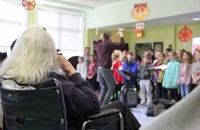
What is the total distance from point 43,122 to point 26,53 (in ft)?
1.33

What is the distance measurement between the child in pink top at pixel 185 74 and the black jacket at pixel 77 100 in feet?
13.8

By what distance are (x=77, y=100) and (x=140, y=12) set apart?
21.8 feet

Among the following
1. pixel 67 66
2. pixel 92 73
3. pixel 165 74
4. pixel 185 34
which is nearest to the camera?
pixel 67 66

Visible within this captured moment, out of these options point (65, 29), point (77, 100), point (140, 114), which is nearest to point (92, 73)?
point (140, 114)

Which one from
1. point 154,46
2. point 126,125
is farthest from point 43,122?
point 154,46

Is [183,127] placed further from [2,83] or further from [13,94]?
[2,83]

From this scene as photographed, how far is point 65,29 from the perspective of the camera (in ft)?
31.6

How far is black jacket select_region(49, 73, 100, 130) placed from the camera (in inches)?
63.8

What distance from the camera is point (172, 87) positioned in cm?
576

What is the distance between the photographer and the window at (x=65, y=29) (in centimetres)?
916

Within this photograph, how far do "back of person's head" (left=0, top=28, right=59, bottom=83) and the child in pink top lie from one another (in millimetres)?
4388

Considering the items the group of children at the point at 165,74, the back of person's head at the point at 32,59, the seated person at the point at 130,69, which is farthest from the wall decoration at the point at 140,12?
the back of person's head at the point at 32,59

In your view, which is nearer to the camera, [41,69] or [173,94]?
[41,69]

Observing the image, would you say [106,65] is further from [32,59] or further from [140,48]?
[140,48]
